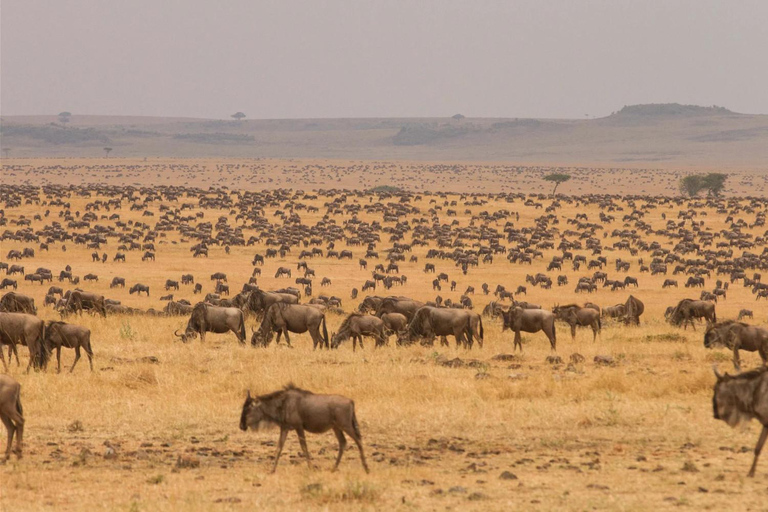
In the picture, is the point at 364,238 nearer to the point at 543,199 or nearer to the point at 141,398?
the point at 543,199

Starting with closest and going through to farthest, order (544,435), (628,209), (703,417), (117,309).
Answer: (544,435) → (703,417) → (117,309) → (628,209)

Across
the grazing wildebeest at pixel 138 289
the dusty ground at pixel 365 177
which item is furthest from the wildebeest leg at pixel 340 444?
the dusty ground at pixel 365 177

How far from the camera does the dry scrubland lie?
10531 mm

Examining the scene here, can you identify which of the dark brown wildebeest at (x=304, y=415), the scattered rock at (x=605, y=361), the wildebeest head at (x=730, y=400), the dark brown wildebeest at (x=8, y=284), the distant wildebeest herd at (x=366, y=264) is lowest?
the dark brown wildebeest at (x=8, y=284)

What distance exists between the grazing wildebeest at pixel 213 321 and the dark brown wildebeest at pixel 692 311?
41.6ft

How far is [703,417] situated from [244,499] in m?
7.36

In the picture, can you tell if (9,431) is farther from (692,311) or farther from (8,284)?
(8,284)

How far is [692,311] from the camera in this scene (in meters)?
28.7

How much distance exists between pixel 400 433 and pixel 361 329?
A: 31.0 ft

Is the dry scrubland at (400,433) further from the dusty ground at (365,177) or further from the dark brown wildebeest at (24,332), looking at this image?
the dusty ground at (365,177)

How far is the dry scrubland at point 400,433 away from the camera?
34.6 feet

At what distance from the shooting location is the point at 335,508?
33.0ft

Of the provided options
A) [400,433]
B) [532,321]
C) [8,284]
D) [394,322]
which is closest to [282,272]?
[8,284]

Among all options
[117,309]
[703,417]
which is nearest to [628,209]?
[117,309]
